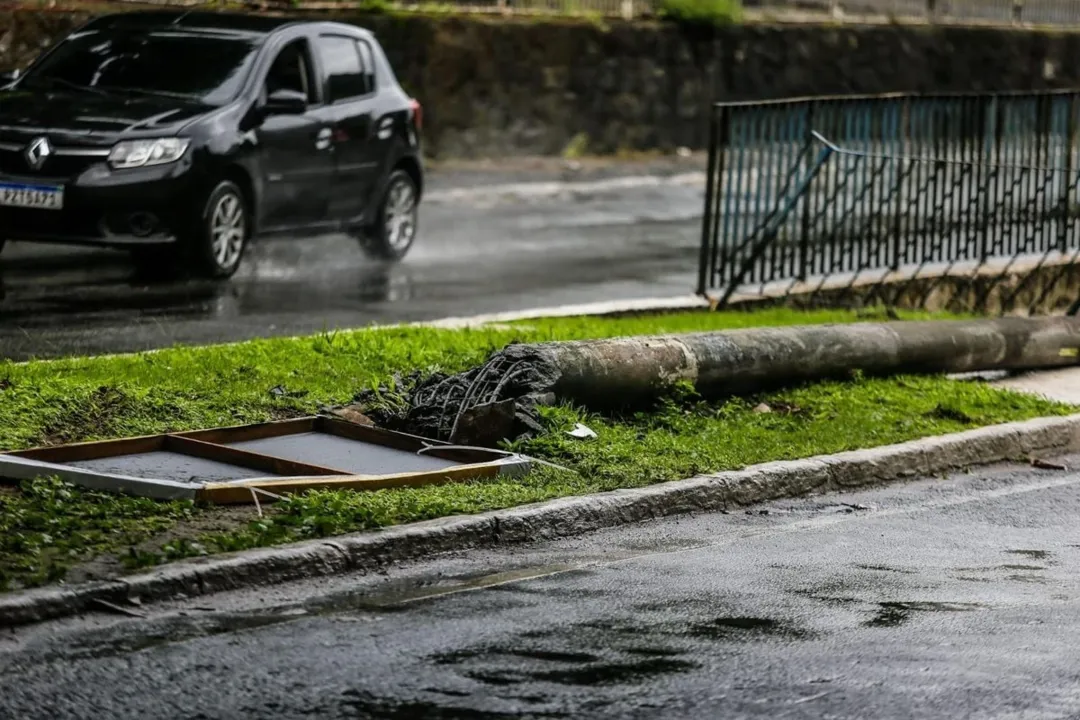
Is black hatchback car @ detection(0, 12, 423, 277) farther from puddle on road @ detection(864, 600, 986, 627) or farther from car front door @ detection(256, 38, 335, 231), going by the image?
puddle on road @ detection(864, 600, 986, 627)

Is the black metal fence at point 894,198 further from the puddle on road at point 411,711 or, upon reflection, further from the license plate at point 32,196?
the puddle on road at point 411,711

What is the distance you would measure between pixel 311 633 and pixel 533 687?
0.85 metres

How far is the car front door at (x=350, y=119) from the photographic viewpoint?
15828 mm

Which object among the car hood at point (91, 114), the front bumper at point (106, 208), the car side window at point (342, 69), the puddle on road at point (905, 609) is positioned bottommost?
the puddle on road at point (905, 609)

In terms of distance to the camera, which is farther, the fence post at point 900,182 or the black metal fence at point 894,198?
the fence post at point 900,182

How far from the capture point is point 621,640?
6.48 meters

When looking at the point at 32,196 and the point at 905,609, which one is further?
the point at 32,196

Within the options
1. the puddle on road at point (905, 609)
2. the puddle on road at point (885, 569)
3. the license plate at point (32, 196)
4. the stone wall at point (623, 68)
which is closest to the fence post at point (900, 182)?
the license plate at point (32, 196)

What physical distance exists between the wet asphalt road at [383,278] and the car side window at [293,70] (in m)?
1.36

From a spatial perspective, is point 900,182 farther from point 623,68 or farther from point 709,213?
point 623,68

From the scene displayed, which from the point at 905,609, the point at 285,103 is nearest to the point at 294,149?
the point at 285,103

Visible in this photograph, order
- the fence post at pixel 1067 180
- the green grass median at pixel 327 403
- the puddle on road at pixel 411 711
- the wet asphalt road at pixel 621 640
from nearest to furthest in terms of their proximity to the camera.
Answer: the puddle on road at pixel 411 711
the wet asphalt road at pixel 621 640
the green grass median at pixel 327 403
the fence post at pixel 1067 180

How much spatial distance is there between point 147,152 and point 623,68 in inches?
536

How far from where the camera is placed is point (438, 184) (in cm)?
2275
